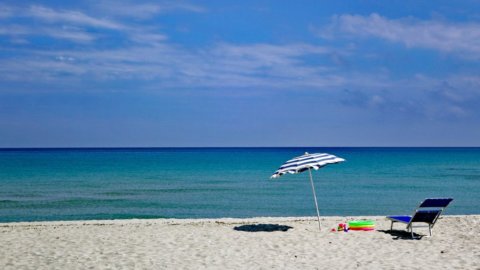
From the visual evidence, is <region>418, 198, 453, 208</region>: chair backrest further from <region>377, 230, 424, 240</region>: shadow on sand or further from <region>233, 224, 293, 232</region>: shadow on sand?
<region>233, 224, 293, 232</region>: shadow on sand

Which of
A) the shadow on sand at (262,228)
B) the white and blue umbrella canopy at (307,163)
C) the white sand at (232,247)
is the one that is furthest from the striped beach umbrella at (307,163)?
the shadow on sand at (262,228)

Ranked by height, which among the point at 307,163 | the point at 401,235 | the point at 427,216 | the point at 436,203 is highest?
the point at 307,163

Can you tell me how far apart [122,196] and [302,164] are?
19268 mm

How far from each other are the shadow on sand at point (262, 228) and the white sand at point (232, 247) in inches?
2.0

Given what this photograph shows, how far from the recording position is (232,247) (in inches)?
438

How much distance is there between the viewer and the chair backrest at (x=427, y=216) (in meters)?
12.1

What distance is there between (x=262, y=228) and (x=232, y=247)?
289 centimetres

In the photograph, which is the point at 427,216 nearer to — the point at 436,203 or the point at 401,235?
the point at 436,203

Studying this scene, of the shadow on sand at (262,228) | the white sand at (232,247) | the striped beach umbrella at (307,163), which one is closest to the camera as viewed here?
the white sand at (232,247)

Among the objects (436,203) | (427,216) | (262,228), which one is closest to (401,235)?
(427,216)

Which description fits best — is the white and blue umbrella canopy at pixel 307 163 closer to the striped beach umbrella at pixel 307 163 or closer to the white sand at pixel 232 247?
the striped beach umbrella at pixel 307 163

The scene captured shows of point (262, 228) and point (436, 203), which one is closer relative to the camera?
point (436, 203)

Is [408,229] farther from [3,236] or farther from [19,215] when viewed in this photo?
[19,215]

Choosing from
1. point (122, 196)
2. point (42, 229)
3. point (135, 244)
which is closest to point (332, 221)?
point (135, 244)
